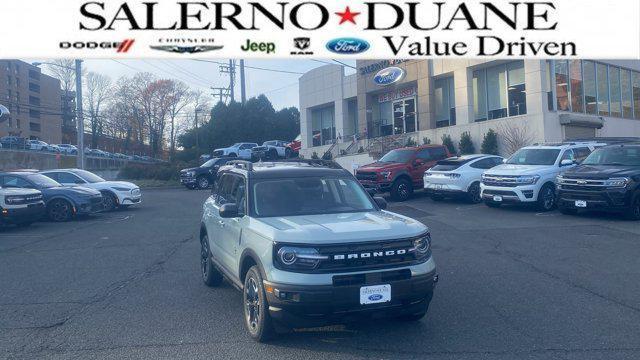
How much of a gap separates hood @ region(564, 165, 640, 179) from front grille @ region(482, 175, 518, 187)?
159cm

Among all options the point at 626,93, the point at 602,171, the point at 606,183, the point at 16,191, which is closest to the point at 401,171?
the point at 602,171

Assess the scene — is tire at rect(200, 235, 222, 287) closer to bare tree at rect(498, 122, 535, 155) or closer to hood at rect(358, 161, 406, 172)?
hood at rect(358, 161, 406, 172)

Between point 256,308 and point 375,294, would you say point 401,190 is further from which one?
point 375,294

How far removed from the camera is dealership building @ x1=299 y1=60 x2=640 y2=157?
28.9 m

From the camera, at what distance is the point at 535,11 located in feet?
49.4

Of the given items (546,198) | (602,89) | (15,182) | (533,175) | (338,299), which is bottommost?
(338,299)

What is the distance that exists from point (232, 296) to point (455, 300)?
2.89 m

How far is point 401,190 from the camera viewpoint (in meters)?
20.6

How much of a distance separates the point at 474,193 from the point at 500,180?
210 centimetres

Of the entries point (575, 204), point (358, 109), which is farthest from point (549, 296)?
point (358, 109)

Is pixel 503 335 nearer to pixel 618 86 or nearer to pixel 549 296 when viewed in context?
pixel 549 296

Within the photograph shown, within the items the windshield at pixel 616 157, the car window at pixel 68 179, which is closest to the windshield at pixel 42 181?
the car window at pixel 68 179

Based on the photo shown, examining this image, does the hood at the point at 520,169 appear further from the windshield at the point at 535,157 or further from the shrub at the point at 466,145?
the shrub at the point at 466,145

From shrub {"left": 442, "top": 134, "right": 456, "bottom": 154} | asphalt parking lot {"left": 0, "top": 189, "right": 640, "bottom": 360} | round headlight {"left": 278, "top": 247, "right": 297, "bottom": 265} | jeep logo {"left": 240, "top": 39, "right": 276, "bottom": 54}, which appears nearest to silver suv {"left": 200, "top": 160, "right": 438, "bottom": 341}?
round headlight {"left": 278, "top": 247, "right": 297, "bottom": 265}
